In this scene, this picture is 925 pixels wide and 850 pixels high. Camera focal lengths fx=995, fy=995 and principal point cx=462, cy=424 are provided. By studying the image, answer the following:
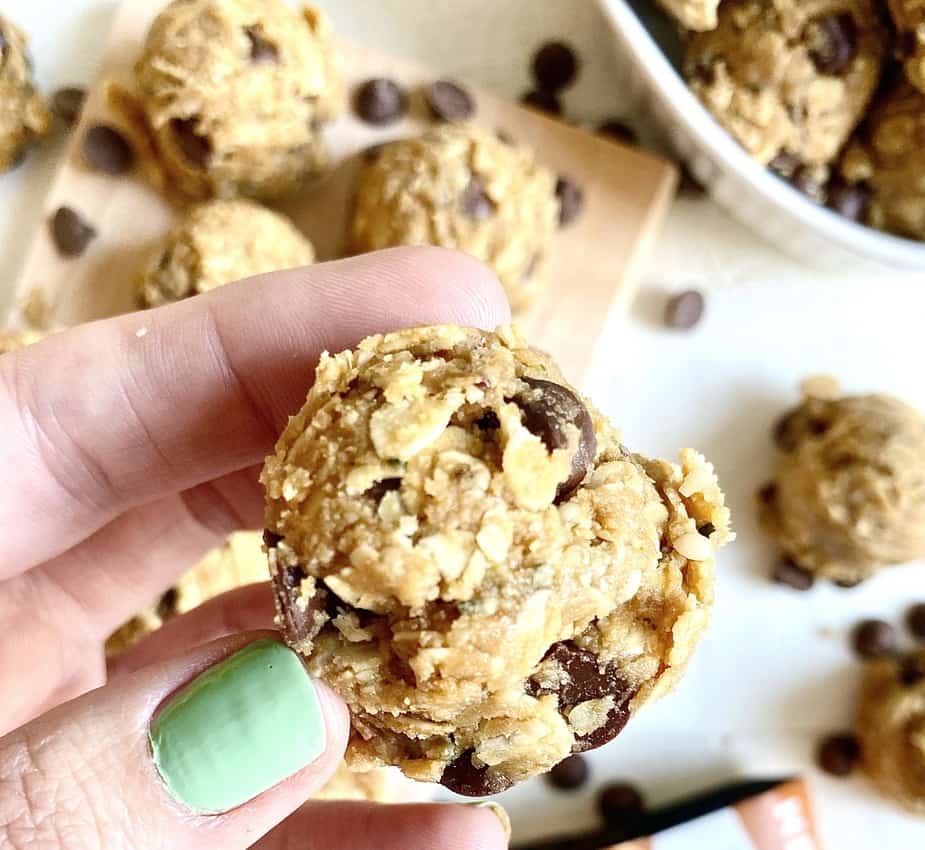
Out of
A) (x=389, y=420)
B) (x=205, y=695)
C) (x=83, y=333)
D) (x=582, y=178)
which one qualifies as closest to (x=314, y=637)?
(x=205, y=695)

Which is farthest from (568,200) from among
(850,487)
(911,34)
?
(850,487)

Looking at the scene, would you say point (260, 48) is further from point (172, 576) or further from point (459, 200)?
point (172, 576)

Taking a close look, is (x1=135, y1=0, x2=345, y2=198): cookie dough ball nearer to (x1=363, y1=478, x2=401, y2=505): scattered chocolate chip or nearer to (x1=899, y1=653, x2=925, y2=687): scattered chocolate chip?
(x1=363, y1=478, x2=401, y2=505): scattered chocolate chip

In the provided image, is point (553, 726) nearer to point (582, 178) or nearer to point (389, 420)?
point (389, 420)

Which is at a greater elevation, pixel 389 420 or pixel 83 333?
pixel 389 420

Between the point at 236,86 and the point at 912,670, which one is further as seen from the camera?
the point at 912,670

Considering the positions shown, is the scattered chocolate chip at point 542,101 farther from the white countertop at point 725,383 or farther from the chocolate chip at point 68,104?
the chocolate chip at point 68,104

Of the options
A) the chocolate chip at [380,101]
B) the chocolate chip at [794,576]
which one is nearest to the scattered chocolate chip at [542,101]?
the chocolate chip at [380,101]
